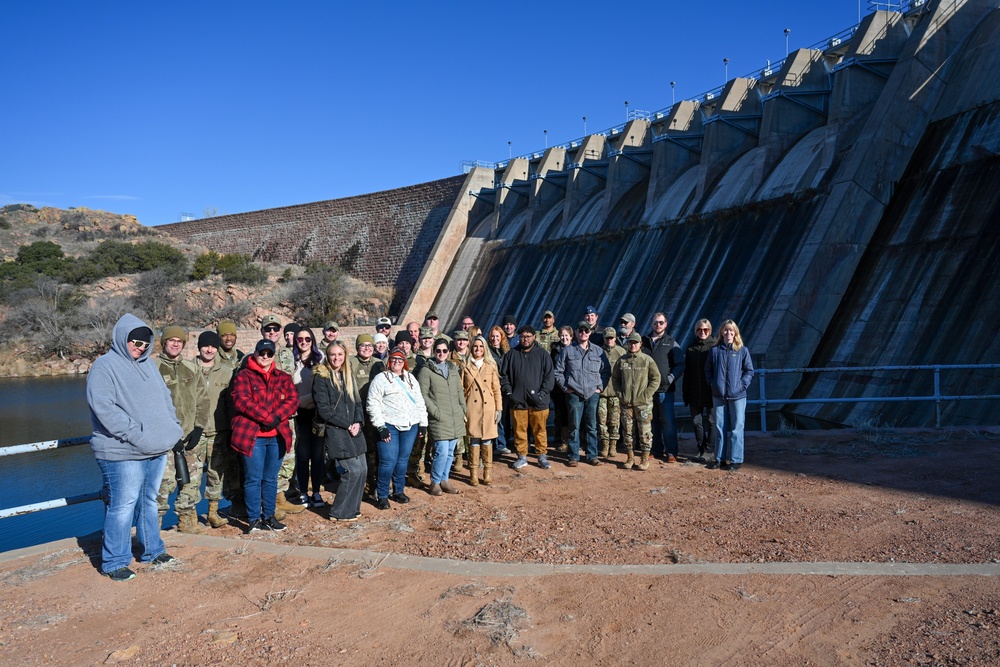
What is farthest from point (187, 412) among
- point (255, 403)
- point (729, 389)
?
point (729, 389)

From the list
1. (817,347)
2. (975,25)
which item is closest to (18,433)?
(817,347)

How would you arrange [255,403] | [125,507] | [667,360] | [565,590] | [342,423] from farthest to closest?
[667,360]
[342,423]
[255,403]
[125,507]
[565,590]

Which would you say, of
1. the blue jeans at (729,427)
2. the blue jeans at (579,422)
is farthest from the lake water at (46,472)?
the blue jeans at (729,427)

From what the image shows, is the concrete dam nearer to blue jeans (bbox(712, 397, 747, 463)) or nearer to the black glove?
blue jeans (bbox(712, 397, 747, 463))

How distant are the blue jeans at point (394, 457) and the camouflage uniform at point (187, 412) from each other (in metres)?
1.53

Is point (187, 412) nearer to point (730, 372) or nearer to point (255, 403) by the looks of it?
point (255, 403)

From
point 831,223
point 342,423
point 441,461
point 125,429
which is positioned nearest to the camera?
point 125,429

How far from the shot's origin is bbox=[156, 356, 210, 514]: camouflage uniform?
232 inches

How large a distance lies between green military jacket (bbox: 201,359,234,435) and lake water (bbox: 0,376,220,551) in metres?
2.98

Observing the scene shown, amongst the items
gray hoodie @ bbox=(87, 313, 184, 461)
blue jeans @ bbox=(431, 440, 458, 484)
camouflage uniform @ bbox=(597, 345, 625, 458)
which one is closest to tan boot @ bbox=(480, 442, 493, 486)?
blue jeans @ bbox=(431, 440, 458, 484)

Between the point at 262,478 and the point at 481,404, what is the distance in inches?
96.2

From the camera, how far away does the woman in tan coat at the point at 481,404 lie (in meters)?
7.68

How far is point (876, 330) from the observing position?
13.3m

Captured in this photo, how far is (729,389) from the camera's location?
807 centimetres
